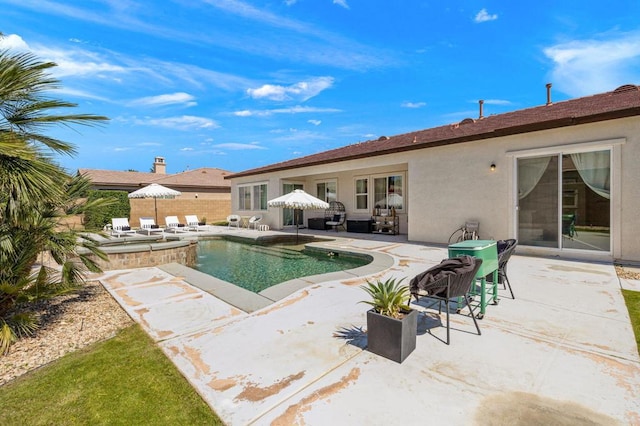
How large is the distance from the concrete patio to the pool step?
5.45 m

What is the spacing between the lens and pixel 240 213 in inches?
886

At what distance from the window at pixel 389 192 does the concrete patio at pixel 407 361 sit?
10351 millimetres

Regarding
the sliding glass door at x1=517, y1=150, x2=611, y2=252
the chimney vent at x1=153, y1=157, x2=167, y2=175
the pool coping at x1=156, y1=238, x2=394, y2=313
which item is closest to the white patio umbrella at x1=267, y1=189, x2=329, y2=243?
the pool coping at x1=156, y1=238, x2=394, y2=313

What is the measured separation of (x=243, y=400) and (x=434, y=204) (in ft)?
34.5

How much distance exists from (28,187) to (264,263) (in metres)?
7.05

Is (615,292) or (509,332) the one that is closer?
(509,332)

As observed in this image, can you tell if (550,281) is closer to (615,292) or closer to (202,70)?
(615,292)

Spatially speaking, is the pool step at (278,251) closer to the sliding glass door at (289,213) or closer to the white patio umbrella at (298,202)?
the white patio umbrella at (298,202)

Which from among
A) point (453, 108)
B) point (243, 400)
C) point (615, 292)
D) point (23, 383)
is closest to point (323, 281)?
point (243, 400)

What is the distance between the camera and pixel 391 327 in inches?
125

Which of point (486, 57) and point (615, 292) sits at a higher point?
point (486, 57)

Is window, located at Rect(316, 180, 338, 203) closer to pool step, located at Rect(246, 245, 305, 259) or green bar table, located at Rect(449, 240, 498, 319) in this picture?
pool step, located at Rect(246, 245, 305, 259)

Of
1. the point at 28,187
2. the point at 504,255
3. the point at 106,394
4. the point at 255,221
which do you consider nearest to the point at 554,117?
the point at 504,255

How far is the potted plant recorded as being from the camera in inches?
123
